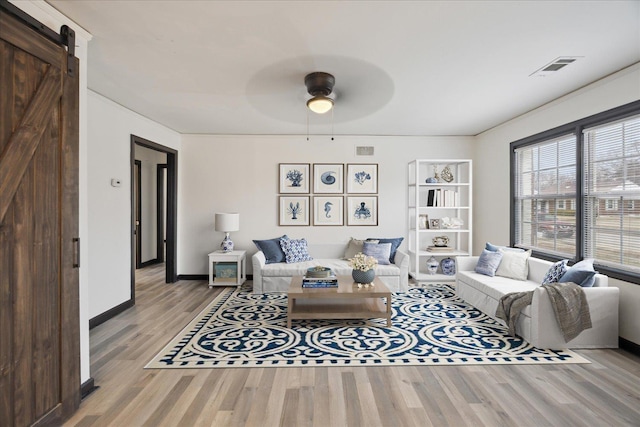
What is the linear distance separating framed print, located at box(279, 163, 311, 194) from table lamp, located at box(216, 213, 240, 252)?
98 centimetres

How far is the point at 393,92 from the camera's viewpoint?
11.9 feet

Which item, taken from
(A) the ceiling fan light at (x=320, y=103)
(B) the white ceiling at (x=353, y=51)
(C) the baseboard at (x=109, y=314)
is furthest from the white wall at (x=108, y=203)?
(A) the ceiling fan light at (x=320, y=103)

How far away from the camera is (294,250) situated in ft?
17.4

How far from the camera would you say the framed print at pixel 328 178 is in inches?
230

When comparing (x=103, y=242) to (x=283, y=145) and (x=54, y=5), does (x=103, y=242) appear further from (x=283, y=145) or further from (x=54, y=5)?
(x=283, y=145)

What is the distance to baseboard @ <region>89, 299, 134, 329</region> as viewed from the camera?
142 inches

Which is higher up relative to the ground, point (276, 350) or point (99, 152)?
point (99, 152)

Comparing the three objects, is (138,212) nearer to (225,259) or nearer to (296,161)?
(225,259)

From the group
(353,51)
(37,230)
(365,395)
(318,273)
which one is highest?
(353,51)

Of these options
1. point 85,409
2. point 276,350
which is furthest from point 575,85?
point 85,409

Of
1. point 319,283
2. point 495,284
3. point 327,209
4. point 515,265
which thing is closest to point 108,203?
point 319,283

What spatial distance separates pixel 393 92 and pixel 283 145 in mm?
2666

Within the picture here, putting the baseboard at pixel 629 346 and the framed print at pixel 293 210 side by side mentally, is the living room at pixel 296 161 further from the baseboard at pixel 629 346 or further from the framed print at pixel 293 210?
the baseboard at pixel 629 346

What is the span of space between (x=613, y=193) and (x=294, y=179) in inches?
169
